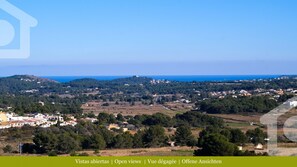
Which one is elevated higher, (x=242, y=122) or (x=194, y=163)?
(x=194, y=163)

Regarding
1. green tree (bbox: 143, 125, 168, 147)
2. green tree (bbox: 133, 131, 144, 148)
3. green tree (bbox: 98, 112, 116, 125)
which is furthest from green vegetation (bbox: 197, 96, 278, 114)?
green tree (bbox: 133, 131, 144, 148)

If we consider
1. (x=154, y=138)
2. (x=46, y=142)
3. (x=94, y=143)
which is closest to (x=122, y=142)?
(x=94, y=143)

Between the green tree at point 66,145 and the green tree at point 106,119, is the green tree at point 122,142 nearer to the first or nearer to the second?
the green tree at point 66,145

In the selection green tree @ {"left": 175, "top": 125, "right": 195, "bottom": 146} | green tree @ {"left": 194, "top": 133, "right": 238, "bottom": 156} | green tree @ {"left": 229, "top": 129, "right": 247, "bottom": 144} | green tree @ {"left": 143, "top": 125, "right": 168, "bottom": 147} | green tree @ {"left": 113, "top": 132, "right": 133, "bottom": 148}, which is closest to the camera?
green tree @ {"left": 194, "top": 133, "right": 238, "bottom": 156}

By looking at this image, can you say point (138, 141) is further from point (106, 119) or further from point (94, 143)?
point (106, 119)

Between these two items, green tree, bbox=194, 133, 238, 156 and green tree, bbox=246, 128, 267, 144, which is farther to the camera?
green tree, bbox=246, 128, 267, 144

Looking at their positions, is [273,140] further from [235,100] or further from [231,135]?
[235,100]

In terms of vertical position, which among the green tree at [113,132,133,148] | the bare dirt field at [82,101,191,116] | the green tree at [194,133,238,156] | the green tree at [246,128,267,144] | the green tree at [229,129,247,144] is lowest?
the bare dirt field at [82,101,191,116]

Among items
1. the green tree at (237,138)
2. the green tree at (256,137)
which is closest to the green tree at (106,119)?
the green tree at (256,137)

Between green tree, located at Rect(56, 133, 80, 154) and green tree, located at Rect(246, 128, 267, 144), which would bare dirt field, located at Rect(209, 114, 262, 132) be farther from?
green tree, located at Rect(56, 133, 80, 154)

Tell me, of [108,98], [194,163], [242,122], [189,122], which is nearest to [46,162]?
[194,163]

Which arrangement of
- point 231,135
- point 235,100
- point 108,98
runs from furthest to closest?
1. point 108,98
2. point 235,100
3. point 231,135
